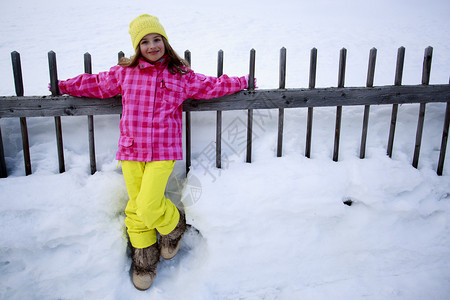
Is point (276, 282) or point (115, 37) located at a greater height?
point (115, 37)

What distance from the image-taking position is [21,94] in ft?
7.17

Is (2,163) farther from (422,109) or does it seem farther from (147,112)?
(422,109)

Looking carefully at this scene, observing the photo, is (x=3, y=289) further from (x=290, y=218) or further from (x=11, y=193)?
(x=290, y=218)

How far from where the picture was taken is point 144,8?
6.96 meters

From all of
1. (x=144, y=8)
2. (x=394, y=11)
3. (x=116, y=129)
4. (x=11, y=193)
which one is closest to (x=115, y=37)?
(x=144, y=8)

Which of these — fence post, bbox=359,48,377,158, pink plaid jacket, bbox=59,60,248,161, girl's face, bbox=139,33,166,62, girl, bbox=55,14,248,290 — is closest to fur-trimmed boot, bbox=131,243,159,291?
girl, bbox=55,14,248,290

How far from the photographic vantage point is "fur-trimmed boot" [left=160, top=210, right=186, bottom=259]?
7.27 ft

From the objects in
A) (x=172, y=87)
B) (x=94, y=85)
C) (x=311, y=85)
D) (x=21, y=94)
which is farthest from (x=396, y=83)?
(x=21, y=94)

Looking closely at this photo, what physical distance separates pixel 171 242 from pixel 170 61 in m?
1.30

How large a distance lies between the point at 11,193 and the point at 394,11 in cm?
893

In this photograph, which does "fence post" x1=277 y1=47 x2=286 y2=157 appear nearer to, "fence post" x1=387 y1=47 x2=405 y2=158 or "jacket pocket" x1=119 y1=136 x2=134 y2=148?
"fence post" x1=387 y1=47 x2=405 y2=158

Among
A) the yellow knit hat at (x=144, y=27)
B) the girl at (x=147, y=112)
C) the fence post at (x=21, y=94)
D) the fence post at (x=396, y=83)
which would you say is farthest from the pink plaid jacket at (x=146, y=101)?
the fence post at (x=396, y=83)

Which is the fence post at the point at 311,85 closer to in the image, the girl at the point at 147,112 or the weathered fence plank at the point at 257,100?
the weathered fence plank at the point at 257,100

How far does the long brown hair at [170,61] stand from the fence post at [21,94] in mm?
777
